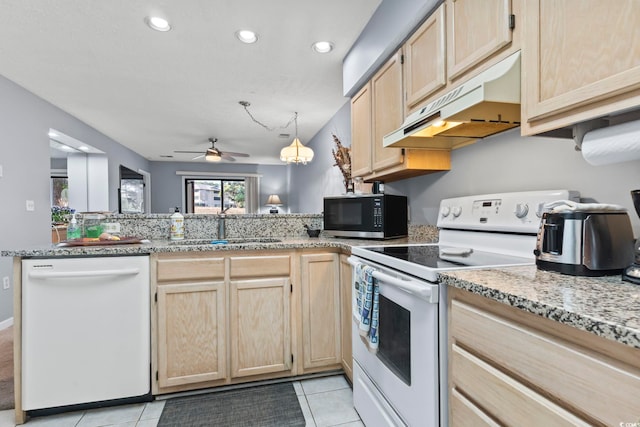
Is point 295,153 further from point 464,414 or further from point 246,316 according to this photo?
point 464,414

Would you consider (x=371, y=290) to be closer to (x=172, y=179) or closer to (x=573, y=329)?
(x=573, y=329)

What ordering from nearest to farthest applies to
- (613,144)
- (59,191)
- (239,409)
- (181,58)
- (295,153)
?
(613,144) < (239,409) < (181,58) < (295,153) < (59,191)

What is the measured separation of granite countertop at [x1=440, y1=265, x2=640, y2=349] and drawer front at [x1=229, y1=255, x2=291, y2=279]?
117 centimetres

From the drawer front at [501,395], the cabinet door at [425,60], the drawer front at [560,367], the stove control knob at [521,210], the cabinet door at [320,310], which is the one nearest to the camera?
the drawer front at [560,367]

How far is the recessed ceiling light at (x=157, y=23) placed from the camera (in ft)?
6.95

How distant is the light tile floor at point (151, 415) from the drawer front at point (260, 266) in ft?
2.38

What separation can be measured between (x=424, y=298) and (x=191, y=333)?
1414 mm

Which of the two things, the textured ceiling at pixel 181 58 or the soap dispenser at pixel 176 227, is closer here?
the textured ceiling at pixel 181 58

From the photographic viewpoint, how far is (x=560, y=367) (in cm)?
64

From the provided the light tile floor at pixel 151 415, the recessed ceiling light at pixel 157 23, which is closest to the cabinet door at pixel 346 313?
the light tile floor at pixel 151 415

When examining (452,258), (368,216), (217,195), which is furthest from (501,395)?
(217,195)

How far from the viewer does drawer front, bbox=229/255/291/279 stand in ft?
6.26

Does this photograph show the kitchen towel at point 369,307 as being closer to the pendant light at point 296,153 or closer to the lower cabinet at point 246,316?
the lower cabinet at point 246,316

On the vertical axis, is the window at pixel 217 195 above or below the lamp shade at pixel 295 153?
below
